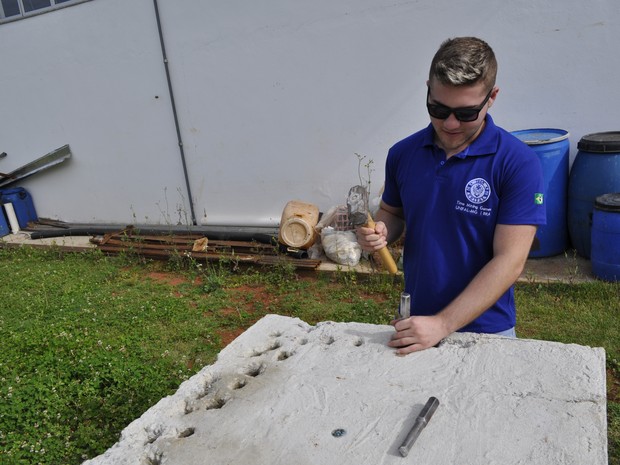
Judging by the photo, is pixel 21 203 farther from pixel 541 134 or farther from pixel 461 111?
pixel 461 111

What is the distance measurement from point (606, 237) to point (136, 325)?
13.6 feet

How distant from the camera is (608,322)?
3.89m

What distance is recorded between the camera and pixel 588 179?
4.77m

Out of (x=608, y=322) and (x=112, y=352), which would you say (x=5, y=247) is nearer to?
(x=112, y=352)

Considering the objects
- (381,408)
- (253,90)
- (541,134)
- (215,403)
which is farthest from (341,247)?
(381,408)

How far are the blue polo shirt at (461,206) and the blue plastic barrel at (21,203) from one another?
26.8 feet

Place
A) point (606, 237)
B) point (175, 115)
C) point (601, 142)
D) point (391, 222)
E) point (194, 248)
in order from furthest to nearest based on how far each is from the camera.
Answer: point (175, 115) < point (194, 248) < point (601, 142) < point (606, 237) < point (391, 222)

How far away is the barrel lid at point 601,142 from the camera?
4.57 meters

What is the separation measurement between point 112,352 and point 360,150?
3444 mm

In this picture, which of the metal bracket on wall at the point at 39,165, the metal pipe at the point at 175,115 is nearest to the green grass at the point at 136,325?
the metal pipe at the point at 175,115

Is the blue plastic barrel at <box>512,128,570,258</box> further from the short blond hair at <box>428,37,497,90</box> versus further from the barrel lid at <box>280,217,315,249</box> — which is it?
the short blond hair at <box>428,37,497,90</box>

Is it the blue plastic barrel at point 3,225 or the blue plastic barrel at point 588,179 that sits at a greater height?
the blue plastic barrel at point 588,179

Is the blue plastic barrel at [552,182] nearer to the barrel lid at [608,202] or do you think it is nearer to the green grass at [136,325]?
the barrel lid at [608,202]

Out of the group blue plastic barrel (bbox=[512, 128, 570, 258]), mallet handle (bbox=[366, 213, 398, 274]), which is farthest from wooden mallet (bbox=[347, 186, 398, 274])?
blue plastic barrel (bbox=[512, 128, 570, 258])
